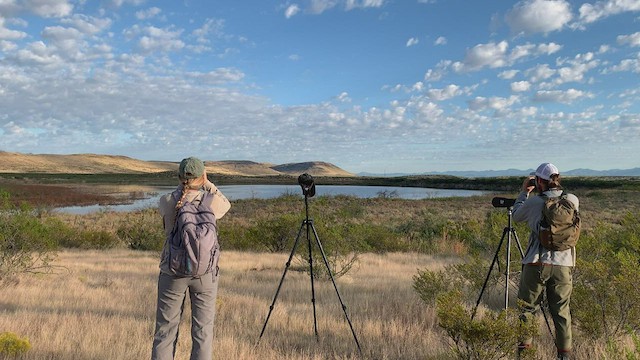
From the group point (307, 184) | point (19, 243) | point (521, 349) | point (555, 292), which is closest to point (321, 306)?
point (307, 184)

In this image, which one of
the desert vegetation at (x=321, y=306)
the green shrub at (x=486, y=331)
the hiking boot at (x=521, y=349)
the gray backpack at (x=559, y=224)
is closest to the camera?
the green shrub at (x=486, y=331)

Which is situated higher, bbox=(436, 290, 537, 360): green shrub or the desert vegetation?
bbox=(436, 290, 537, 360): green shrub

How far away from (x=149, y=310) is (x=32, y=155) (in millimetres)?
176867

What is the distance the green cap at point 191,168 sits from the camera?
11.2ft

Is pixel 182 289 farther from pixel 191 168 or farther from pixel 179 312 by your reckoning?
pixel 191 168

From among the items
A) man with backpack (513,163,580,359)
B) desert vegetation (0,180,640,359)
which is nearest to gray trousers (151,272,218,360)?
desert vegetation (0,180,640,359)

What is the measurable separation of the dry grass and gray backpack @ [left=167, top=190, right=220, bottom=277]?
1.25m

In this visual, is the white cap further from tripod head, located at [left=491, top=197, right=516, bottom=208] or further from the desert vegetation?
the desert vegetation

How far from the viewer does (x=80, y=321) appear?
5.12 meters

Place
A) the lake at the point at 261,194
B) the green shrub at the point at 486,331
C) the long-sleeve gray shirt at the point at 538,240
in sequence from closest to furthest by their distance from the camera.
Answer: the green shrub at the point at 486,331, the long-sleeve gray shirt at the point at 538,240, the lake at the point at 261,194

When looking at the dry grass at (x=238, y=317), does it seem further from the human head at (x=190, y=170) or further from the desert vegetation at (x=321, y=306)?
the human head at (x=190, y=170)

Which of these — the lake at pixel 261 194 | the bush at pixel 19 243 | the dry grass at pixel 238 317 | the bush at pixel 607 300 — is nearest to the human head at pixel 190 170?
the dry grass at pixel 238 317

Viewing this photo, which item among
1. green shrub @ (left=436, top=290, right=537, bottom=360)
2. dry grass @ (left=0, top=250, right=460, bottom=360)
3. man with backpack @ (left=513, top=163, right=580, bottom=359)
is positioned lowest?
dry grass @ (left=0, top=250, right=460, bottom=360)

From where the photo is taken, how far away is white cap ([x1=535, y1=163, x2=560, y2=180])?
4062 mm
